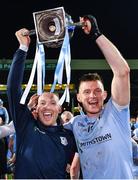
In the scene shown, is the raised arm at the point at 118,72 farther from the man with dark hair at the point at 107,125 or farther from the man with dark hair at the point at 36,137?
the man with dark hair at the point at 36,137

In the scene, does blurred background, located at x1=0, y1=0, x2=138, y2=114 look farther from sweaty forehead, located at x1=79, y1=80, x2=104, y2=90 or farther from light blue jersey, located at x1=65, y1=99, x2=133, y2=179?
light blue jersey, located at x1=65, y1=99, x2=133, y2=179

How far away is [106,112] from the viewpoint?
2498 millimetres

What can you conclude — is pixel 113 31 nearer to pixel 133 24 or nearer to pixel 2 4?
pixel 133 24

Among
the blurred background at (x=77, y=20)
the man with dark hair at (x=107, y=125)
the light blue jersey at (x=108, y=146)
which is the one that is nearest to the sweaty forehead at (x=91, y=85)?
the man with dark hair at (x=107, y=125)

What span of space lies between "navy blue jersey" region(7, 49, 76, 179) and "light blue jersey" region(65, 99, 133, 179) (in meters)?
A: 0.17

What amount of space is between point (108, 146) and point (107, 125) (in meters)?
0.14

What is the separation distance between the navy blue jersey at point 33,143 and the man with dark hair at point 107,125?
0.51ft

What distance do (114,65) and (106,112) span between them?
13.0 inches

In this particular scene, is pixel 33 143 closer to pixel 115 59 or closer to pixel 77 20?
pixel 115 59

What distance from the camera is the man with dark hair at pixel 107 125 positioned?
7.72 feet

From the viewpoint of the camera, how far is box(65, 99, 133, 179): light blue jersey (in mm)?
2354

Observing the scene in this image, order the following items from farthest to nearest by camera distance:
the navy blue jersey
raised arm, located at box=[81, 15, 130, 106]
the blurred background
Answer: the blurred background → the navy blue jersey → raised arm, located at box=[81, 15, 130, 106]

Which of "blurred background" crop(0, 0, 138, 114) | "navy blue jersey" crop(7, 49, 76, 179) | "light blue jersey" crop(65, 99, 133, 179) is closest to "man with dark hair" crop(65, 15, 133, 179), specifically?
"light blue jersey" crop(65, 99, 133, 179)

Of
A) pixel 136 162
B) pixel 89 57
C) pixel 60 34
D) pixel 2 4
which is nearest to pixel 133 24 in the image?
pixel 89 57
